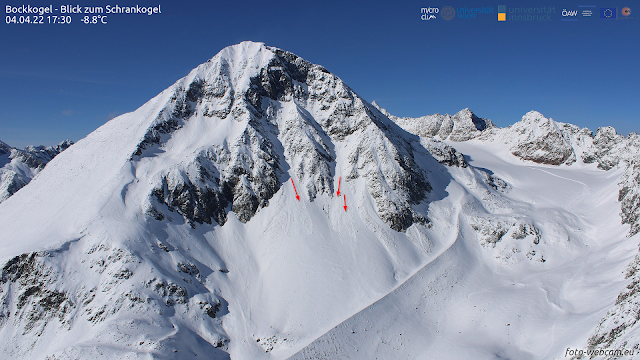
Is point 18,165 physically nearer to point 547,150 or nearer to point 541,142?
point 541,142

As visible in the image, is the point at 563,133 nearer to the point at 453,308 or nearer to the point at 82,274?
the point at 453,308

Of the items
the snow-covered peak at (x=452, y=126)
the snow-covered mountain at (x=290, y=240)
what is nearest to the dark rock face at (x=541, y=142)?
the snow-covered mountain at (x=290, y=240)

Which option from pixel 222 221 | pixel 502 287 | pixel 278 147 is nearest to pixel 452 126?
pixel 278 147

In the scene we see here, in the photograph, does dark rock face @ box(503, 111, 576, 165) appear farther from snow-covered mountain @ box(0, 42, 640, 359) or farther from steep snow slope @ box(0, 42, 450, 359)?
steep snow slope @ box(0, 42, 450, 359)

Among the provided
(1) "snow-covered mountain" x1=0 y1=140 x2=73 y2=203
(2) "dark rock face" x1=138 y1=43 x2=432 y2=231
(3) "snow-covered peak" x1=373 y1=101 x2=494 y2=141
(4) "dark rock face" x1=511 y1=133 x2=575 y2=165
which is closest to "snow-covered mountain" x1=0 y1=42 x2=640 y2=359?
(2) "dark rock face" x1=138 y1=43 x2=432 y2=231

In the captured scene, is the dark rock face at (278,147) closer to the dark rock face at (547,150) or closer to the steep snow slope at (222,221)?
the steep snow slope at (222,221)
